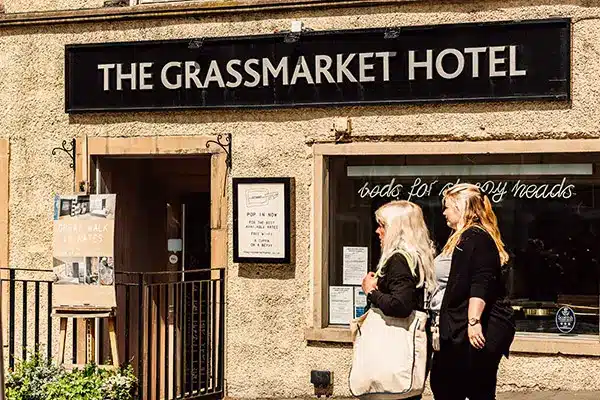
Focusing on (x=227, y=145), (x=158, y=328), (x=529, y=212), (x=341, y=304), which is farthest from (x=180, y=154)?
(x=529, y=212)

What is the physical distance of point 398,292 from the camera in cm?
640

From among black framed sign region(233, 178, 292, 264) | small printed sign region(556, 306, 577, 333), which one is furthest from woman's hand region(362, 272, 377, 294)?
black framed sign region(233, 178, 292, 264)

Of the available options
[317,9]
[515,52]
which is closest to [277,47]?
[317,9]

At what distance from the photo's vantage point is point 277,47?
384 inches

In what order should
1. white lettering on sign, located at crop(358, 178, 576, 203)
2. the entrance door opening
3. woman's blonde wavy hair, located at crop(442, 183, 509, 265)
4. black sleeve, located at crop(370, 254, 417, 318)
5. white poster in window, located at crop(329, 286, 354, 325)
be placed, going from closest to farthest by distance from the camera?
black sleeve, located at crop(370, 254, 417, 318)
woman's blonde wavy hair, located at crop(442, 183, 509, 265)
white lettering on sign, located at crop(358, 178, 576, 203)
white poster in window, located at crop(329, 286, 354, 325)
the entrance door opening

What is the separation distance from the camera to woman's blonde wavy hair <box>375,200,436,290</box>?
6.51 meters

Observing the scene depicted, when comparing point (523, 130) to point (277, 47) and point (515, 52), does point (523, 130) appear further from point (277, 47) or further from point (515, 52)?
point (277, 47)

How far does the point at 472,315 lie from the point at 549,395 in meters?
2.86

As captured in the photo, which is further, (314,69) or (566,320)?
(314,69)

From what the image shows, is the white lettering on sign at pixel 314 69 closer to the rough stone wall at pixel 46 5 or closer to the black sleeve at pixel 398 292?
the rough stone wall at pixel 46 5

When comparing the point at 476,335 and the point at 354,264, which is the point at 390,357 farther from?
the point at 354,264

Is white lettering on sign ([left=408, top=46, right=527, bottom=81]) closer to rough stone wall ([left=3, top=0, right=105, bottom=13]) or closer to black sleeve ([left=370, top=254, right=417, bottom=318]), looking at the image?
rough stone wall ([left=3, top=0, right=105, bottom=13])

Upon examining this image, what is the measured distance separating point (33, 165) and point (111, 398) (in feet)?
9.85

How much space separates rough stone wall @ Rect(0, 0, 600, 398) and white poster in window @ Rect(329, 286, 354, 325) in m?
→ 0.21
